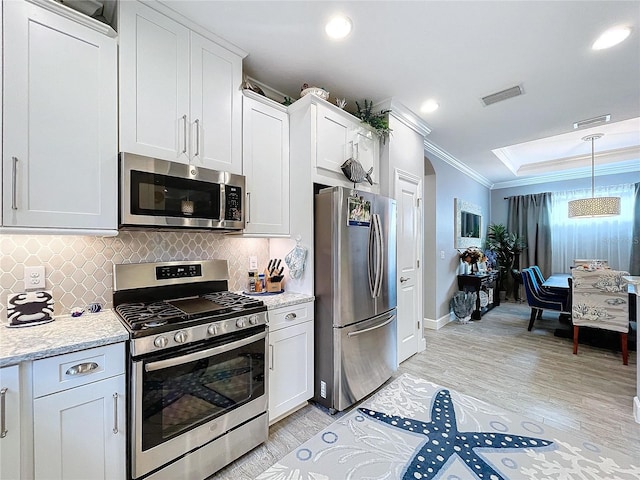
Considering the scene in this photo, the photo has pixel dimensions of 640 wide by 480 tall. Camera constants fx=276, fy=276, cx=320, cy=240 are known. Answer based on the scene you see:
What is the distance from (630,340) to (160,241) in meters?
5.73

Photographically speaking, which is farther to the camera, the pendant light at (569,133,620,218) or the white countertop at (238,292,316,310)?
the pendant light at (569,133,620,218)

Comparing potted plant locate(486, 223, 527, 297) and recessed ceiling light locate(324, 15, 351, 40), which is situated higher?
recessed ceiling light locate(324, 15, 351, 40)

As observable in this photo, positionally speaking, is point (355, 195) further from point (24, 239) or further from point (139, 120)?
point (24, 239)

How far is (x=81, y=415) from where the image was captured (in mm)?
1222

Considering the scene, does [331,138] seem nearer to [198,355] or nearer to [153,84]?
[153,84]

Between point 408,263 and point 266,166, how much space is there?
6.43 ft

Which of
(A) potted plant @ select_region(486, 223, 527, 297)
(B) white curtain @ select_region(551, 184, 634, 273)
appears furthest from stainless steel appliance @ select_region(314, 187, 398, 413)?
(B) white curtain @ select_region(551, 184, 634, 273)

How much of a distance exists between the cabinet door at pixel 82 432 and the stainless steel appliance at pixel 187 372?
0.06 metres

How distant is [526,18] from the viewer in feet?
5.88

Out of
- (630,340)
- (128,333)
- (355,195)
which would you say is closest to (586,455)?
(355,195)

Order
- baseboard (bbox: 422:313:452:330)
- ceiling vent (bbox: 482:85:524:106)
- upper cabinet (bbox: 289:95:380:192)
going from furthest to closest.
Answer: baseboard (bbox: 422:313:452:330), ceiling vent (bbox: 482:85:524:106), upper cabinet (bbox: 289:95:380:192)

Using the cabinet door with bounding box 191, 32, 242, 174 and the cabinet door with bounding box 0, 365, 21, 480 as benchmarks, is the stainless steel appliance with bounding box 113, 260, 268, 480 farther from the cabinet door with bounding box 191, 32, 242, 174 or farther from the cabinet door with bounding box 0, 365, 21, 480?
the cabinet door with bounding box 191, 32, 242, 174

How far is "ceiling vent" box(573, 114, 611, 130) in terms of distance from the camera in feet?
10.5

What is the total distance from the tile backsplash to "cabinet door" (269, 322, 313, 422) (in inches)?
35.6
